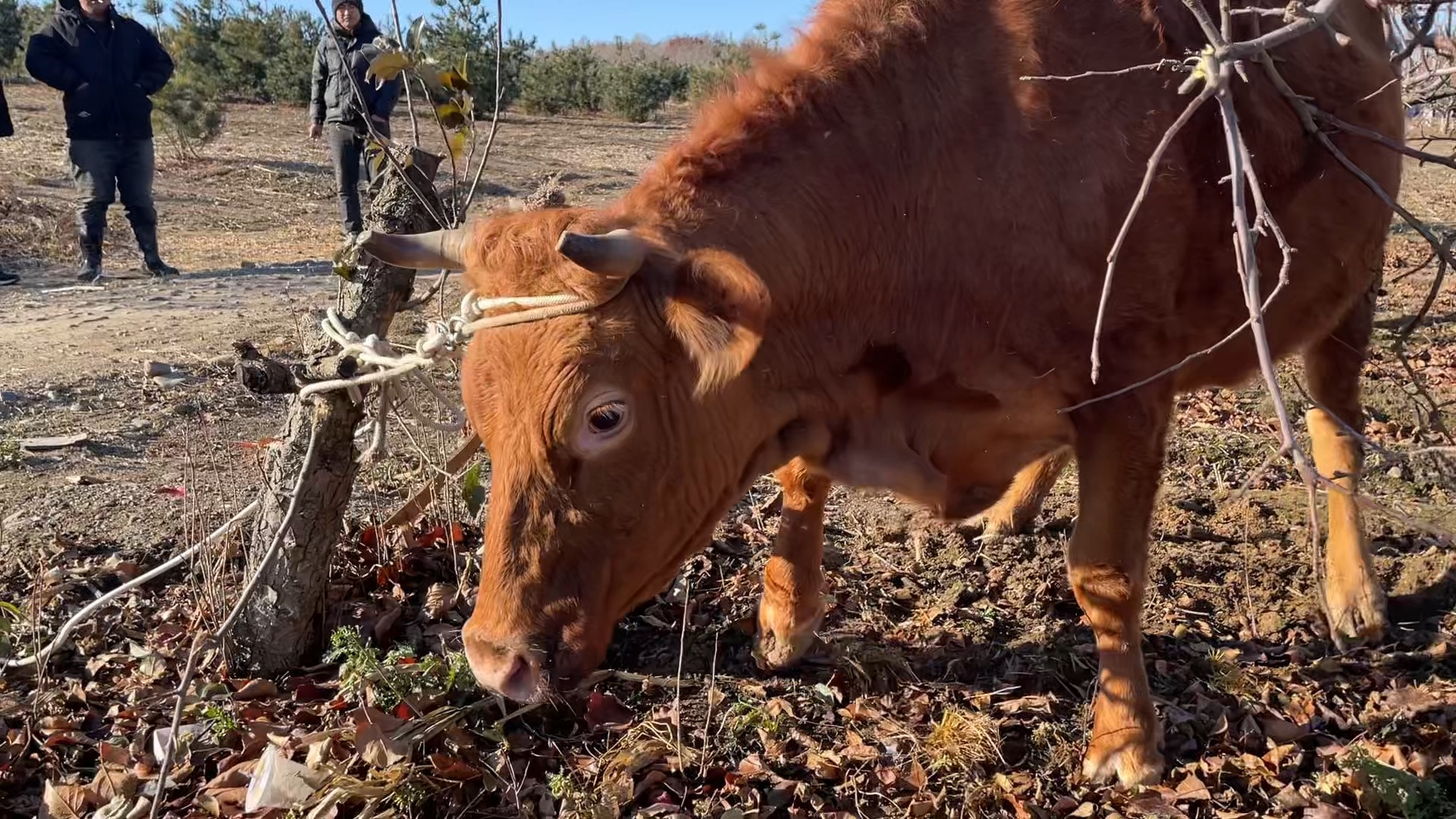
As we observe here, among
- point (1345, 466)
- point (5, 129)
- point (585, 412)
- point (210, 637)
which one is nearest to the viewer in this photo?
point (210, 637)

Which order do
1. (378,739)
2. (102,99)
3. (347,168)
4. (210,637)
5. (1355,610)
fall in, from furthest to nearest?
(347,168) → (102,99) → (1355,610) → (378,739) → (210,637)

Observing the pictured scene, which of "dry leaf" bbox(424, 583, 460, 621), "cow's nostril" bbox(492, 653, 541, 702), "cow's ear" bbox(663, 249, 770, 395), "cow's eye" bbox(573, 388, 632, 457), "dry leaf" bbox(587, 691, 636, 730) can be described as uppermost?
"cow's ear" bbox(663, 249, 770, 395)

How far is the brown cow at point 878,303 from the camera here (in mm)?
2383

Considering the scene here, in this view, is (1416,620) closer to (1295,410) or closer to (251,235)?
(1295,410)

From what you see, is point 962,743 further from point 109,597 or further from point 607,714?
point 109,597

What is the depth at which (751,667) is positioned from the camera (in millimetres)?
3477

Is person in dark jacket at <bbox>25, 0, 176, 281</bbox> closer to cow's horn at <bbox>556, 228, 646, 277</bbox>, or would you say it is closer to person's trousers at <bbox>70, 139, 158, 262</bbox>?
person's trousers at <bbox>70, 139, 158, 262</bbox>

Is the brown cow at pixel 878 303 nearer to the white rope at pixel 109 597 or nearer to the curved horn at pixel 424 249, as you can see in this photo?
the curved horn at pixel 424 249

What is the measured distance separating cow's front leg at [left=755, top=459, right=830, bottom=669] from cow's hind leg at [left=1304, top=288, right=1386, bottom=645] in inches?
69.8

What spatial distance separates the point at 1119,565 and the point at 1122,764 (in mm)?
585

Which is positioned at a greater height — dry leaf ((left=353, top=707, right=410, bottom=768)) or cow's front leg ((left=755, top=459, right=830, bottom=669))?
cow's front leg ((left=755, top=459, right=830, bottom=669))

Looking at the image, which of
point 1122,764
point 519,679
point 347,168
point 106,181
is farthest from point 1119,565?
point 106,181

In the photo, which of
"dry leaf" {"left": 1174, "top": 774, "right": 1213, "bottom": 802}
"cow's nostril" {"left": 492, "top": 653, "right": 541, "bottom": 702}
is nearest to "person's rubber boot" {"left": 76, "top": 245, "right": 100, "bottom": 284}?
"cow's nostril" {"left": 492, "top": 653, "right": 541, "bottom": 702}

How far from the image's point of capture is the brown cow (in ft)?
7.82
